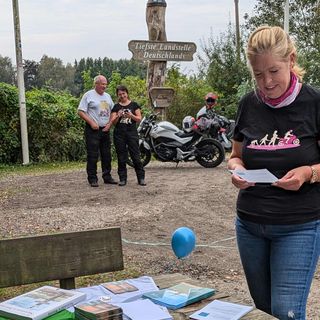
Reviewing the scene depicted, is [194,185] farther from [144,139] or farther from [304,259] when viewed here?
[304,259]

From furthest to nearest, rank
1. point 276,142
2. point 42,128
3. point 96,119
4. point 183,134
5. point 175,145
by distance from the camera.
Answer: point 42,128, point 183,134, point 175,145, point 96,119, point 276,142

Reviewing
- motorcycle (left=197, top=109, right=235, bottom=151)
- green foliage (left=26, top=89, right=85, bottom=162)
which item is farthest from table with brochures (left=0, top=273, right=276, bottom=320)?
green foliage (left=26, top=89, right=85, bottom=162)

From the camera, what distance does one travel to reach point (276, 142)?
2.54m

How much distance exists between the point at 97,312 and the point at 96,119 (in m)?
7.08

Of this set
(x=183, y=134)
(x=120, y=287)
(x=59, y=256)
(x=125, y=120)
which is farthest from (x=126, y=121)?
(x=120, y=287)

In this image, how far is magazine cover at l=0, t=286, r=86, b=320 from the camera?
2.21m

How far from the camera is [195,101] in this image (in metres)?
18.8

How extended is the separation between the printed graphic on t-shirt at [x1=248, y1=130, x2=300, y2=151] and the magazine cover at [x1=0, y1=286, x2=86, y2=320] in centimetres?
99

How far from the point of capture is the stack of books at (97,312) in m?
2.11

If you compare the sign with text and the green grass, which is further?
the sign with text

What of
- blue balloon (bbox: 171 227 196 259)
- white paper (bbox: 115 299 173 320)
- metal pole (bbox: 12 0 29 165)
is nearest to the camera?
white paper (bbox: 115 299 173 320)

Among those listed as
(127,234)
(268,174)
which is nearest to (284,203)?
(268,174)

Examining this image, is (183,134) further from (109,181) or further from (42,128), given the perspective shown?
(42,128)

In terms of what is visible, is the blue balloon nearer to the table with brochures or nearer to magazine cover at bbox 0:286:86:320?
the table with brochures
